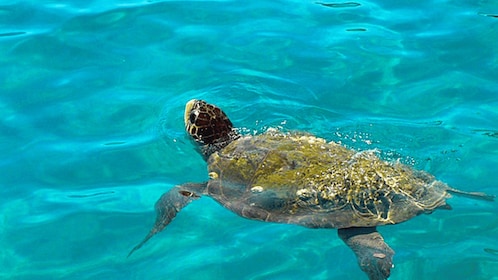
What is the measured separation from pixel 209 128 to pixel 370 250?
2.28m

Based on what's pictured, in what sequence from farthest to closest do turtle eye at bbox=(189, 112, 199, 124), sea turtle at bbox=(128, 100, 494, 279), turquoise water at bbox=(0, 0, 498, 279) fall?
turtle eye at bbox=(189, 112, 199, 124)
turquoise water at bbox=(0, 0, 498, 279)
sea turtle at bbox=(128, 100, 494, 279)

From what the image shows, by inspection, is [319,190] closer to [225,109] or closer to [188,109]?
[188,109]

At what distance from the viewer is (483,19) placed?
30.9ft

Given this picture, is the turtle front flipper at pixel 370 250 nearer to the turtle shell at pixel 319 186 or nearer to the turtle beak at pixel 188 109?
the turtle shell at pixel 319 186

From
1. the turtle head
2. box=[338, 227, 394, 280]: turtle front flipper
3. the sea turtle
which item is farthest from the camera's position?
the turtle head

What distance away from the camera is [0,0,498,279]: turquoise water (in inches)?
228

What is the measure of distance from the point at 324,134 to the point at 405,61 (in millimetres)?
2087

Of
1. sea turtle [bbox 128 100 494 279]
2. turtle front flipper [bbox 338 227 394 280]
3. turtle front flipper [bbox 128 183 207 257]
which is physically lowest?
turtle front flipper [bbox 338 227 394 280]

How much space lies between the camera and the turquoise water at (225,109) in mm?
5793

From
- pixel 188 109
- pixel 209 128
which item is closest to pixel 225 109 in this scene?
pixel 188 109

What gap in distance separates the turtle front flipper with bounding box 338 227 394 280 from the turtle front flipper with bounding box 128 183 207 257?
133cm

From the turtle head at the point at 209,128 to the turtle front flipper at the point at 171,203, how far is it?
0.67 meters

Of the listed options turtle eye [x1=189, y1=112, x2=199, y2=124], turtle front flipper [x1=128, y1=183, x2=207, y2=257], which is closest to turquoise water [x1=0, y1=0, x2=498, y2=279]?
turtle front flipper [x1=128, y1=183, x2=207, y2=257]

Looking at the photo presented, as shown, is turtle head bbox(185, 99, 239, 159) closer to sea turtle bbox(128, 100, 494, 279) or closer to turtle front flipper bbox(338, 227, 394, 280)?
sea turtle bbox(128, 100, 494, 279)
